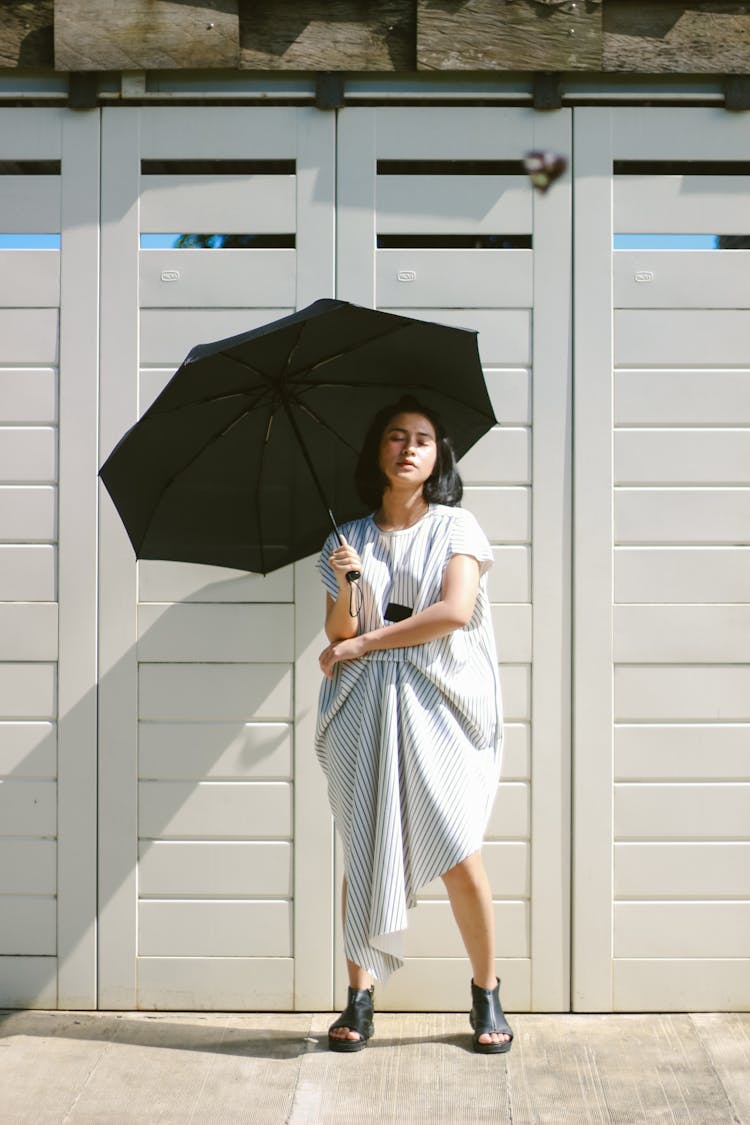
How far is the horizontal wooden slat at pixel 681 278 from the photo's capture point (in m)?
3.58

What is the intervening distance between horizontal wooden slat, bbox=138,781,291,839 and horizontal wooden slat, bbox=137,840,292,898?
40mm

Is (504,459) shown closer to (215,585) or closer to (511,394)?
(511,394)

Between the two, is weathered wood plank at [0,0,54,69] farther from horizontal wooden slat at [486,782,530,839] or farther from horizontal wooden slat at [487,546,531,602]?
horizontal wooden slat at [486,782,530,839]

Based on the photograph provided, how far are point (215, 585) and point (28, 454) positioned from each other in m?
0.75

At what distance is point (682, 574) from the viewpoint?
3584mm

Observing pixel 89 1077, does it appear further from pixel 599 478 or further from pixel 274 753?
pixel 599 478

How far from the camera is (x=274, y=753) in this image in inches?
142

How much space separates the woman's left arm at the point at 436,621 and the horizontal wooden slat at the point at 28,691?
3.53ft

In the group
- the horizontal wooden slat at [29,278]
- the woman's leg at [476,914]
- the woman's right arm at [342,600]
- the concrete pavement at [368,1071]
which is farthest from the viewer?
the horizontal wooden slat at [29,278]

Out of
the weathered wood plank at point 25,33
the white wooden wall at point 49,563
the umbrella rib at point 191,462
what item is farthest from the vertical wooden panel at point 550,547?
the weathered wood plank at point 25,33

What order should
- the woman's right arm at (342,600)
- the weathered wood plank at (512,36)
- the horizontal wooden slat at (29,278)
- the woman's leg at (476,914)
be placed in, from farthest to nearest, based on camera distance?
the horizontal wooden slat at (29,278), the weathered wood plank at (512,36), the woman's leg at (476,914), the woman's right arm at (342,600)

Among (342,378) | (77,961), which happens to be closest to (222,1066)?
(77,961)

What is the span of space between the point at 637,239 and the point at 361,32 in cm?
111

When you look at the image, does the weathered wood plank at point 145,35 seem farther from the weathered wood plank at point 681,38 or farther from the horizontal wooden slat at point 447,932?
the horizontal wooden slat at point 447,932
